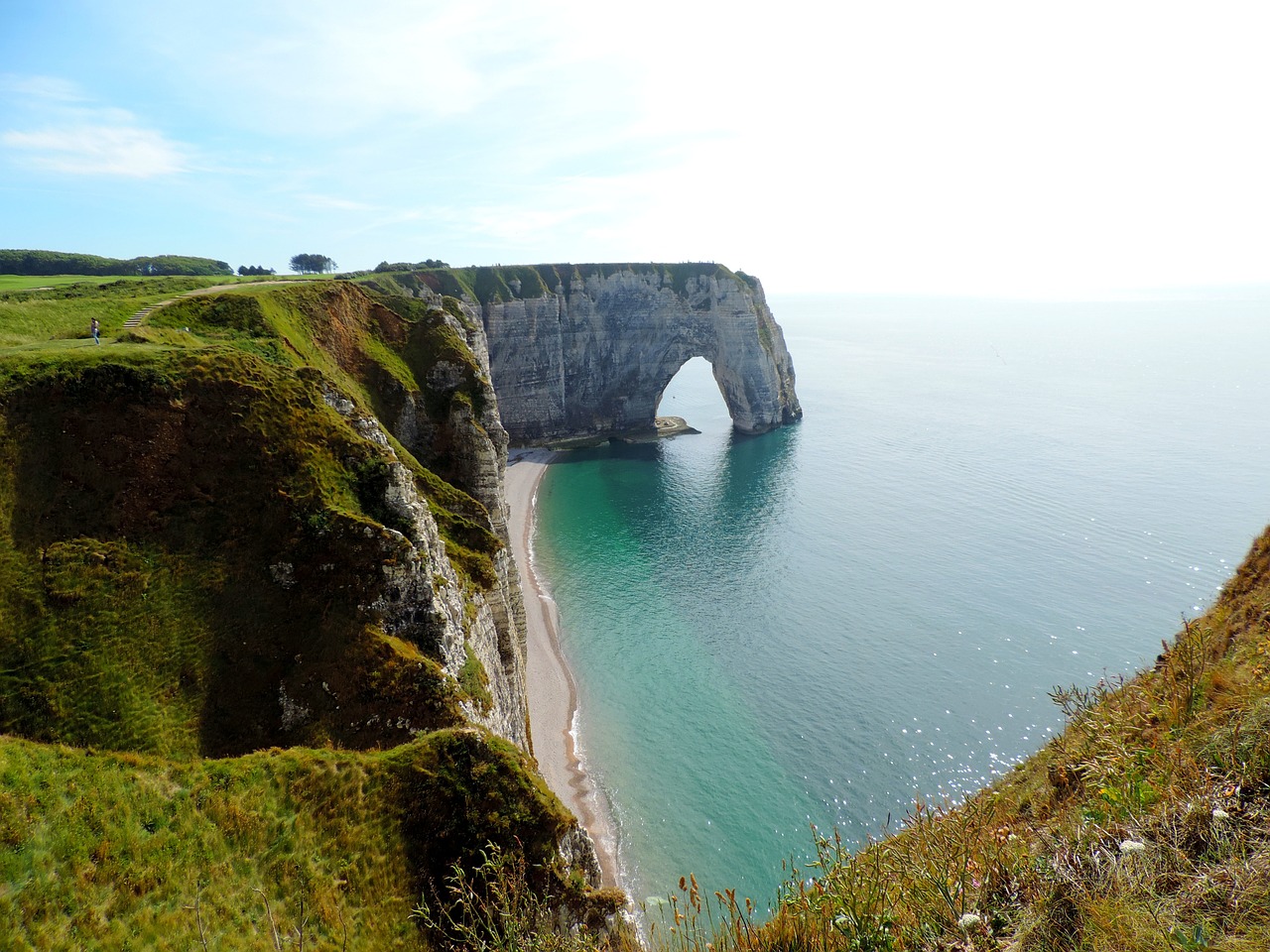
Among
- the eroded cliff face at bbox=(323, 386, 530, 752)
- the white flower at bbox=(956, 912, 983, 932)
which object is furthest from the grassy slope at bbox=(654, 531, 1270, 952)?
the eroded cliff face at bbox=(323, 386, 530, 752)

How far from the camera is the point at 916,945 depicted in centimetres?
693

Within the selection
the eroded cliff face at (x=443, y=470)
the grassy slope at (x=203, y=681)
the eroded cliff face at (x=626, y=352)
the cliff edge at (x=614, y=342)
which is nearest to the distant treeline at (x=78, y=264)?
the cliff edge at (x=614, y=342)

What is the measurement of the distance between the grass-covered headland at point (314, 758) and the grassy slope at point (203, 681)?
8 centimetres

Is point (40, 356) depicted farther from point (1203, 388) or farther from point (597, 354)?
point (1203, 388)

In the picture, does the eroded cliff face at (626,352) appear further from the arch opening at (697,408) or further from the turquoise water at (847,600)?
the turquoise water at (847,600)

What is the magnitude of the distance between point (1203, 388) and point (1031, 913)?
21000cm

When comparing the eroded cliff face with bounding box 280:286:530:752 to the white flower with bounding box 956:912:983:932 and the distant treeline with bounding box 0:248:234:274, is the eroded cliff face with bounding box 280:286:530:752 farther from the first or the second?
the distant treeline with bounding box 0:248:234:274

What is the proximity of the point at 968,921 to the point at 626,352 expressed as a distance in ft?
395

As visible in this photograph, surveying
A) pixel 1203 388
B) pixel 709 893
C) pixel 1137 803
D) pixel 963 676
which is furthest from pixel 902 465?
pixel 1203 388

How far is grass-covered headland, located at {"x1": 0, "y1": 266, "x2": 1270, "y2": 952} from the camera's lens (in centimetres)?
714

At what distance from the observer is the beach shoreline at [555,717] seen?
34.7 metres

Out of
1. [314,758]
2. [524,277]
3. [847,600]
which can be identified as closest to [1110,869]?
[314,758]

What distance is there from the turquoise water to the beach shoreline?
3.54 feet

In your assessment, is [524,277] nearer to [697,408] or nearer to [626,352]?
[626,352]
